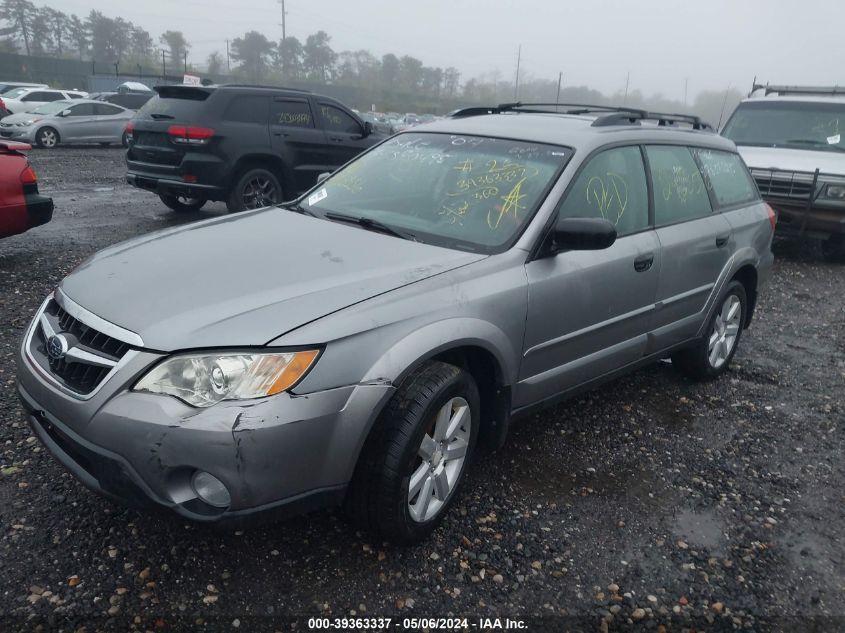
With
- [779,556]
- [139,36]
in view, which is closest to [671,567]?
Result: [779,556]

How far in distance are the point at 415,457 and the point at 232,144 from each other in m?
6.78

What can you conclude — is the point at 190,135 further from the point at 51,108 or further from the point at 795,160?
the point at 51,108

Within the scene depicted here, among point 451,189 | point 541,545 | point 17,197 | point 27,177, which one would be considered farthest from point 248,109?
point 541,545

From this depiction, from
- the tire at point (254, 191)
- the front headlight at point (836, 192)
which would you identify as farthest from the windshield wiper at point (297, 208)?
the front headlight at point (836, 192)

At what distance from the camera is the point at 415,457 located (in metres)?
2.64

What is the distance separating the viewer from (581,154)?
3.47 meters

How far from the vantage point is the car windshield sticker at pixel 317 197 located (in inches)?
152

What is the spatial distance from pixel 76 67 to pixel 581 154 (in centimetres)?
6129

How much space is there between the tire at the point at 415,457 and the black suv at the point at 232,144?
6.27 meters

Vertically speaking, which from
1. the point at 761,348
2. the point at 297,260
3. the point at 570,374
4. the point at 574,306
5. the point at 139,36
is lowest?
the point at 761,348

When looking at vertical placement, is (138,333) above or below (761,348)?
above

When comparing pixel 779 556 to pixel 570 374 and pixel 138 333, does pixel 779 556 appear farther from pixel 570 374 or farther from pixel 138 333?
pixel 138 333

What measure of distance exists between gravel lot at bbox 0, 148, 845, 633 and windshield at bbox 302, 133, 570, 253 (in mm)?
1245

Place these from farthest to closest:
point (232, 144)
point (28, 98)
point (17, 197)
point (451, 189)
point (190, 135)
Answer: point (28, 98)
point (232, 144)
point (190, 135)
point (17, 197)
point (451, 189)
